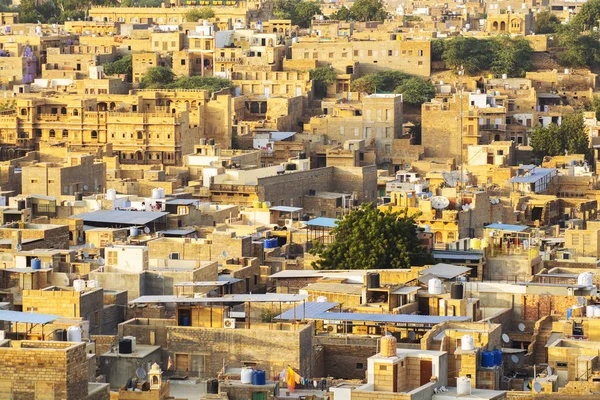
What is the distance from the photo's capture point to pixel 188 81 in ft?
278

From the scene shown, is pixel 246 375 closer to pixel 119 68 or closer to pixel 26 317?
pixel 26 317

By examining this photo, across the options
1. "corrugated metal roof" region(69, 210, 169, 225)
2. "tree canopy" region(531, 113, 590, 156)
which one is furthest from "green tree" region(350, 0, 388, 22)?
"corrugated metal roof" region(69, 210, 169, 225)

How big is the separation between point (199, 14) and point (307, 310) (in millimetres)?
70768

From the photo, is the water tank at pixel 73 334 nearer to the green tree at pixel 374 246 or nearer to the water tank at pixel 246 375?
the water tank at pixel 246 375

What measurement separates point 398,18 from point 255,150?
46.3 metres

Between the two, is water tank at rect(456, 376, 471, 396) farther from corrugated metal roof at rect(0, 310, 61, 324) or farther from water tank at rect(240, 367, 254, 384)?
corrugated metal roof at rect(0, 310, 61, 324)

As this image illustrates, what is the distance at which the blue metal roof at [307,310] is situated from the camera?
119ft

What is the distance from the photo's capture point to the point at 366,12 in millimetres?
114000

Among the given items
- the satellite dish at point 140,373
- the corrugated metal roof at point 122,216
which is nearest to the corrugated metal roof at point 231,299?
the satellite dish at point 140,373

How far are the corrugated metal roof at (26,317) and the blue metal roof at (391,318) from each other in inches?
184

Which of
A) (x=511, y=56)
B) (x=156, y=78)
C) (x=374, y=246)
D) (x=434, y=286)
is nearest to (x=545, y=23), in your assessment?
(x=511, y=56)

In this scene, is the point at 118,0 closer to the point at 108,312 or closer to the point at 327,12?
the point at 327,12

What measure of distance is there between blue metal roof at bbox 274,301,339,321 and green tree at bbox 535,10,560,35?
68.0 m

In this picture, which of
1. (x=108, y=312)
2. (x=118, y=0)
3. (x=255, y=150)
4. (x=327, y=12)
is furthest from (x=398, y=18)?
(x=108, y=312)
